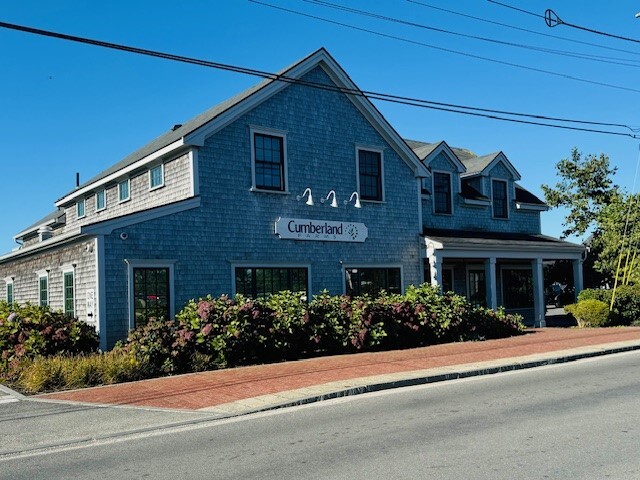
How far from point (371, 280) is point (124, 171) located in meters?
9.36

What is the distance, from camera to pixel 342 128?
22.3 m

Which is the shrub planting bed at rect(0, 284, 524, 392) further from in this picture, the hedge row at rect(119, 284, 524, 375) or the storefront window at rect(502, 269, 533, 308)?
the storefront window at rect(502, 269, 533, 308)

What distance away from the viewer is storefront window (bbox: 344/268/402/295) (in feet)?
72.4

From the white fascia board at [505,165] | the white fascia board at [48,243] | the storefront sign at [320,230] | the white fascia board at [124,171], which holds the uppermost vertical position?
the white fascia board at [505,165]

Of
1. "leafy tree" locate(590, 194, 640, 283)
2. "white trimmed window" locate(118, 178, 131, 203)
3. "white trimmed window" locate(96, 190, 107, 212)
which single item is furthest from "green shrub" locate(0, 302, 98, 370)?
"leafy tree" locate(590, 194, 640, 283)

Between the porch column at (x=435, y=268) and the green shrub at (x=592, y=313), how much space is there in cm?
613

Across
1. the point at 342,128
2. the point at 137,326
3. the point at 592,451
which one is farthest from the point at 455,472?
the point at 342,128

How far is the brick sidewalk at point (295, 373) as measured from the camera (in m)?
11.2

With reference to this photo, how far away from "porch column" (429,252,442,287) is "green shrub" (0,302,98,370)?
484 inches

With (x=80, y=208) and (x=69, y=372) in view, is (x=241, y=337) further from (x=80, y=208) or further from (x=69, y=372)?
(x=80, y=208)

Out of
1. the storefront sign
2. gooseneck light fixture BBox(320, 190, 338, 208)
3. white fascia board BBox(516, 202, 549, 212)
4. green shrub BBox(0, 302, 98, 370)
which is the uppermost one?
white fascia board BBox(516, 202, 549, 212)

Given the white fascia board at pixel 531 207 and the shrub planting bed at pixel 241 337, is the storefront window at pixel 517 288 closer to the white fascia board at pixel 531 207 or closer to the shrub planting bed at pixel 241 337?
the white fascia board at pixel 531 207

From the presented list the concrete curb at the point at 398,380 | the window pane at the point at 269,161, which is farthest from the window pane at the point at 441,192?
the concrete curb at the point at 398,380

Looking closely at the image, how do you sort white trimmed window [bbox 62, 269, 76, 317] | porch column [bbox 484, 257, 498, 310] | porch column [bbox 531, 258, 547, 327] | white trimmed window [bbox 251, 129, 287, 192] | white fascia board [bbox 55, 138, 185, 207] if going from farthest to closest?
porch column [bbox 531, 258, 547, 327] → porch column [bbox 484, 257, 498, 310] → white trimmed window [bbox 251, 129, 287, 192] → white fascia board [bbox 55, 138, 185, 207] → white trimmed window [bbox 62, 269, 76, 317]
